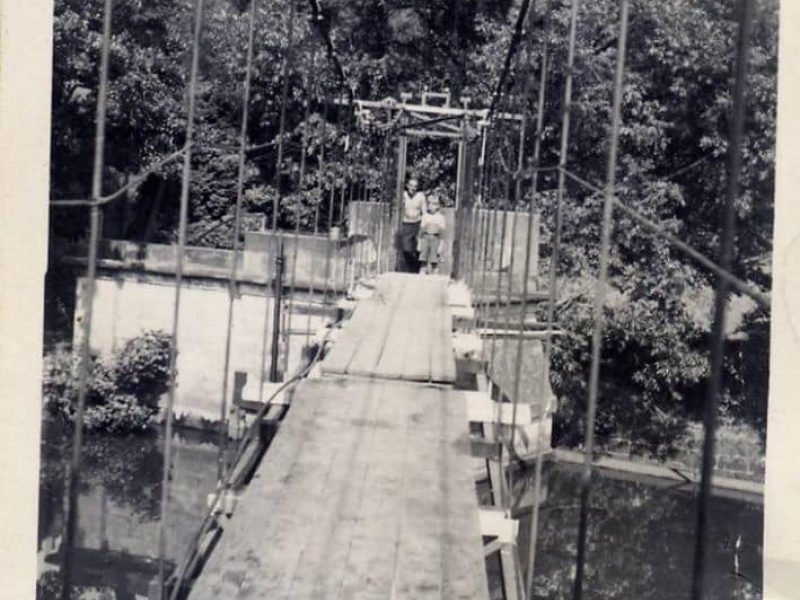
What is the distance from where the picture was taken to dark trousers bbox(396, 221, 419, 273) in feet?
25.4

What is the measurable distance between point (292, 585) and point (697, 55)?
928 centimetres

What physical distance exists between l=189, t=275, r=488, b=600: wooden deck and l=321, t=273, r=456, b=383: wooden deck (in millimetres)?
27

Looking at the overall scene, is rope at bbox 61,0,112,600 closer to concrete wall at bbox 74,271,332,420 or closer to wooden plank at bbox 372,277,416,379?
wooden plank at bbox 372,277,416,379

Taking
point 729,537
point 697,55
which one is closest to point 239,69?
point 697,55

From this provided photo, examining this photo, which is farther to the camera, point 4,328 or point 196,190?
point 196,190

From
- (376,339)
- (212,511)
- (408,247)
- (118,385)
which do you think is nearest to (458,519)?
(212,511)

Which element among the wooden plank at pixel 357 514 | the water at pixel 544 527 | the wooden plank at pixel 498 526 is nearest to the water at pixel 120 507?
the water at pixel 544 527

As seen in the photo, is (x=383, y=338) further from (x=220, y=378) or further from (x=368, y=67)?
(x=368, y=67)

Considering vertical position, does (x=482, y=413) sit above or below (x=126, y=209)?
below

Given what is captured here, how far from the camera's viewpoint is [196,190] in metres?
12.7

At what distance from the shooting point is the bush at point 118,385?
951 centimetres

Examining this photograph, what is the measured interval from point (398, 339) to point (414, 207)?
3.47m

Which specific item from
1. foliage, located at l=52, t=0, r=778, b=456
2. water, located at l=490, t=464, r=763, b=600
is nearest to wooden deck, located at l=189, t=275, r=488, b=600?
water, located at l=490, t=464, r=763, b=600

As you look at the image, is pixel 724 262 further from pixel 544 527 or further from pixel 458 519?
pixel 544 527
